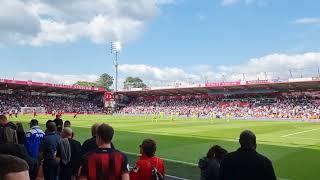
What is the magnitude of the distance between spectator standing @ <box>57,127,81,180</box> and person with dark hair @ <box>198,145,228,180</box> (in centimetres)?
321

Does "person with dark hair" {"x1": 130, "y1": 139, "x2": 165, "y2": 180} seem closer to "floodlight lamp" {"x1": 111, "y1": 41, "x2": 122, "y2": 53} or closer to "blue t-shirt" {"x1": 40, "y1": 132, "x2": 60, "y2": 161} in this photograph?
"blue t-shirt" {"x1": 40, "y1": 132, "x2": 60, "y2": 161}

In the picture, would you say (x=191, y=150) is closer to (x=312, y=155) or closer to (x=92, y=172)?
(x=312, y=155)

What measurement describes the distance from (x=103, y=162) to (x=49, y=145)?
4123 mm

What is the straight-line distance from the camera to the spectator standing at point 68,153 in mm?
8570

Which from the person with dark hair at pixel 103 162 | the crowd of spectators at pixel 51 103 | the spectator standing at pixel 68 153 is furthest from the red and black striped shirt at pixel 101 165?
the crowd of spectators at pixel 51 103

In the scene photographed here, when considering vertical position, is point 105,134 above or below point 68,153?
above

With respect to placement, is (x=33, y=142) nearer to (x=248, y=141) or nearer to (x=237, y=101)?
(x=248, y=141)

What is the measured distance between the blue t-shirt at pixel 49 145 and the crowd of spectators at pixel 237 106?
59851mm

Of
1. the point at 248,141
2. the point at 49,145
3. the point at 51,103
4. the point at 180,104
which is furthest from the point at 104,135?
the point at 180,104

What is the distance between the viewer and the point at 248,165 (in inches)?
200

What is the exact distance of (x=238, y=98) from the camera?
8338 centimetres

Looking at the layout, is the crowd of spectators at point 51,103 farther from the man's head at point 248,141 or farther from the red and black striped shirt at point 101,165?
the man's head at point 248,141

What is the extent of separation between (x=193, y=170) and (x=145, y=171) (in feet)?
31.5

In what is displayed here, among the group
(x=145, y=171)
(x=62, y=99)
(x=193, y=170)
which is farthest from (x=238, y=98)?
(x=145, y=171)
